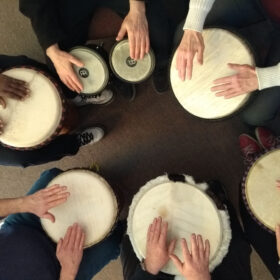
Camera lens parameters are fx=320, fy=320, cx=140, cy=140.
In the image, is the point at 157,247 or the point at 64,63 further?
the point at 64,63

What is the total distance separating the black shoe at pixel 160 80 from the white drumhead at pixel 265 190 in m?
0.62

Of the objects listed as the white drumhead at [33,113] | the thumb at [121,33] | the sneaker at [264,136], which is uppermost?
the thumb at [121,33]

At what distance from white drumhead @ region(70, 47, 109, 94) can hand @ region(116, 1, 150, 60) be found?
5.8 inches

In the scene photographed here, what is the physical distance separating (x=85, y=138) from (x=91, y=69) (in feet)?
1.43

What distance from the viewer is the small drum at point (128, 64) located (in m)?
1.27

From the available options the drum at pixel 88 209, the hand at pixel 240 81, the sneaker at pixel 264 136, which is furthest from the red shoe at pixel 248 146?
the drum at pixel 88 209

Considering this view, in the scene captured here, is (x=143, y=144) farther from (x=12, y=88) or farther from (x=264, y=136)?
(x=12, y=88)

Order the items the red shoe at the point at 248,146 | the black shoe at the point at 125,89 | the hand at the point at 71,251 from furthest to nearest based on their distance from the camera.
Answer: the black shoe at the point at 125,89
the red shoe at the point at 248,146
the hand at the point at 71,251

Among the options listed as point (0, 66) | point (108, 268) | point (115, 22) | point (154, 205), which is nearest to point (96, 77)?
point (115, 22)

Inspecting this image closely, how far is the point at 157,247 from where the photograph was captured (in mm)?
1131

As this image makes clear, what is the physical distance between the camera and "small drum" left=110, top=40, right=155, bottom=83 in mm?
1273

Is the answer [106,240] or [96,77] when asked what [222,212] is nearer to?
[106,240]

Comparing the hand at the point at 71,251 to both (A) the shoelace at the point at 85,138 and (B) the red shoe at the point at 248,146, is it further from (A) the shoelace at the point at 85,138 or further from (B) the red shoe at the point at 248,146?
(B) the red shoe at the point at 248,146

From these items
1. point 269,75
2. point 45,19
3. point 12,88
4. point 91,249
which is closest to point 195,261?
point 91,249
